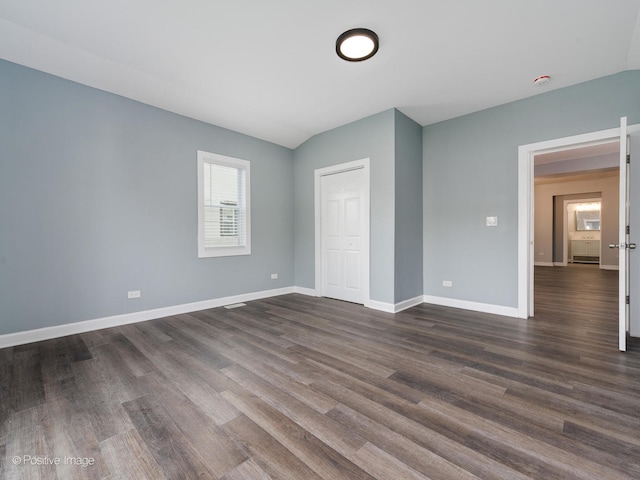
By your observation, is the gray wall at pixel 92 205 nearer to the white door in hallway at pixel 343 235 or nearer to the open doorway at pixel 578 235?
the white door in hallway at pixel 343 235

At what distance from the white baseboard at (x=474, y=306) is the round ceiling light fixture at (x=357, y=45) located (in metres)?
3.53

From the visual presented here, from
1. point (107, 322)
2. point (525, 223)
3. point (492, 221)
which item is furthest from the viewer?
point (492, 221)

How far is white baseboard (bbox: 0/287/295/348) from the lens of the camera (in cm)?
281

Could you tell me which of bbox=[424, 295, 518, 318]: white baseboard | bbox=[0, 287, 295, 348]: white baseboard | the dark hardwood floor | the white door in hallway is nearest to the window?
bbox=[0, 287, 295, 348]: white baseboard

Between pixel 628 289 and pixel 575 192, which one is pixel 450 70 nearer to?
pixel 628 289

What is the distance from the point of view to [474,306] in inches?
159

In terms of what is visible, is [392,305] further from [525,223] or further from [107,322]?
[107,322]

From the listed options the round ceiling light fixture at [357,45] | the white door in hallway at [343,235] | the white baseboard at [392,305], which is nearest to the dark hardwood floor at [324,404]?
the white baseboard at [392,305]

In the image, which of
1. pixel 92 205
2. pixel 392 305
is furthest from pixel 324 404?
pixel 92 205

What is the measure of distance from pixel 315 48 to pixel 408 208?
252 centimetres

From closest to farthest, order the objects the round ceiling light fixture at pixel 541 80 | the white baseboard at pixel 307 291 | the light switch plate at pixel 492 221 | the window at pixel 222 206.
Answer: the round ceiling light fixture at pixel 541 80
the light switch plate at pixel 492 221
the window at pixel 222 206
the white baseboard at pixel 307 291

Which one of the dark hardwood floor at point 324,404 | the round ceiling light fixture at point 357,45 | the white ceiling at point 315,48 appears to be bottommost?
the dark hardwood floor at point 324,404

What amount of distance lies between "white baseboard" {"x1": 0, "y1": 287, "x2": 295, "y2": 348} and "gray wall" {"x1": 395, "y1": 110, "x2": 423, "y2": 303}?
101 inches

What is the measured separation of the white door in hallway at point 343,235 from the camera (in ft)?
14.8
